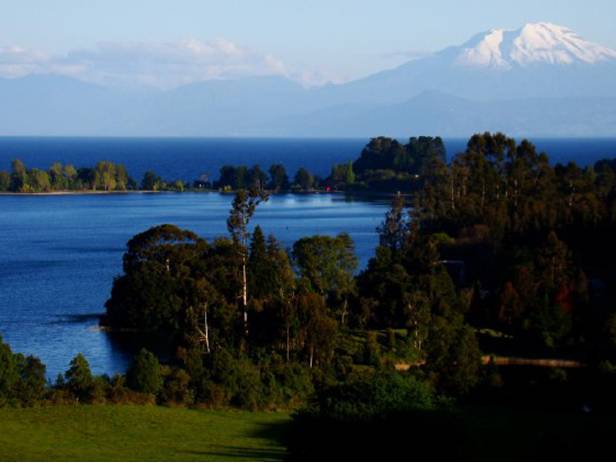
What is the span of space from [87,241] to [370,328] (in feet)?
108

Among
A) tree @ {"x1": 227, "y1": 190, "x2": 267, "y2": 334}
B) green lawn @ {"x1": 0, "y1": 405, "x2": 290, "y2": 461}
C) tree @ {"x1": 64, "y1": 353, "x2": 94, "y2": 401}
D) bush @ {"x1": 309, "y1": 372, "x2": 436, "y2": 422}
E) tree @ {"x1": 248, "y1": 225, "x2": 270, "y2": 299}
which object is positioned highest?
tree @ {"x1": 227, "y1": 190, "x2": 267, "y2": 334}

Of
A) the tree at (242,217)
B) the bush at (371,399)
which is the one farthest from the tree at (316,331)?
the bush at (371,399)

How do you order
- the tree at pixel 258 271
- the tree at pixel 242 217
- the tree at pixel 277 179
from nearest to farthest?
the tree at pixel 242 217 → the tree at pixel 258 271 → the tree at pixel 277 179

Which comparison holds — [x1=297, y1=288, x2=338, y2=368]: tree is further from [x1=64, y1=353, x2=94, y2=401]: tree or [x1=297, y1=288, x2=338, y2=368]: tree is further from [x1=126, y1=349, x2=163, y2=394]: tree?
[x1=64, y1=353, x2=94, y2=401]: tree

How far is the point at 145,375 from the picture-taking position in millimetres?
27078

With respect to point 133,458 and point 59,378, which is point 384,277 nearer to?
point 59,378

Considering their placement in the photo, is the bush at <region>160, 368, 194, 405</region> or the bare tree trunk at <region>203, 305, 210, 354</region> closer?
the bush at <region>160, 368, 194, 405</region>

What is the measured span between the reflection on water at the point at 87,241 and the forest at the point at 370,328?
2.38 metres

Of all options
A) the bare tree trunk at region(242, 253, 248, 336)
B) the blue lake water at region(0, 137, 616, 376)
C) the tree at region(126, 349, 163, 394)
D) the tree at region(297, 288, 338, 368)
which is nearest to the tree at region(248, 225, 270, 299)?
the bare tree trunk at region(242, 253, 248, 336)

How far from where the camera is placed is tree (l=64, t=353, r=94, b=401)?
1050 inches

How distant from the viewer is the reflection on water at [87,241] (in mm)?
35531

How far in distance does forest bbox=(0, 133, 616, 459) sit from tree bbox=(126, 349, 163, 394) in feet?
0.11

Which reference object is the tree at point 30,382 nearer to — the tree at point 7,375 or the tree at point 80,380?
the tree at point 7,375

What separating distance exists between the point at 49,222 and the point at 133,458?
59598 mm
